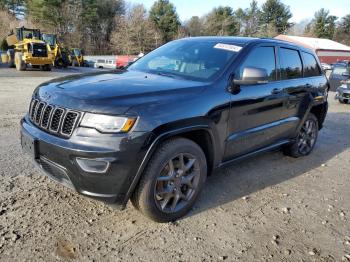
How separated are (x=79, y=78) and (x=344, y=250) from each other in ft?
10.1

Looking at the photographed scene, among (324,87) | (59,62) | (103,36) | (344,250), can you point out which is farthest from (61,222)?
(103,36)

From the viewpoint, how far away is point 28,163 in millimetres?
4512

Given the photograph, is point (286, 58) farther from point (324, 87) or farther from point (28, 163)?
point (28, 163)

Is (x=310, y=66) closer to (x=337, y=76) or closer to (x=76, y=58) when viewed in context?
(x=337, y=76)

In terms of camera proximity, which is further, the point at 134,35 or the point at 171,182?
the point at 134,35

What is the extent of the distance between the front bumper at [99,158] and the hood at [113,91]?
9.6 inches

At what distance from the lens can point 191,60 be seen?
406 cm

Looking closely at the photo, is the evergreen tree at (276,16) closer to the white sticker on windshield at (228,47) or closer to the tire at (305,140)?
the tire at (305,140)

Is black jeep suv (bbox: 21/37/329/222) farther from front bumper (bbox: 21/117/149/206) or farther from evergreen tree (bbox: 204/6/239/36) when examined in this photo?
evergreen tree (bbox: 204/6/239/36)

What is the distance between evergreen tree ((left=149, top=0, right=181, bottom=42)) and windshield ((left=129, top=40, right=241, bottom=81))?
6135cm

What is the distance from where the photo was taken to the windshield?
379cm

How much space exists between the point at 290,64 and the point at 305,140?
1.50 metres

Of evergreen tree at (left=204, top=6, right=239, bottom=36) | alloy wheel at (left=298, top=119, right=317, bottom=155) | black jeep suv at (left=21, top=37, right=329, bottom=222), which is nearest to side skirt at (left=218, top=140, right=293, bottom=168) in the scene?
black jeep suv at (left=21, top=37, right=329, bottom=222)

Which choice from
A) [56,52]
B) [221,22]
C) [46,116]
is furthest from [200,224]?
[221,22]
